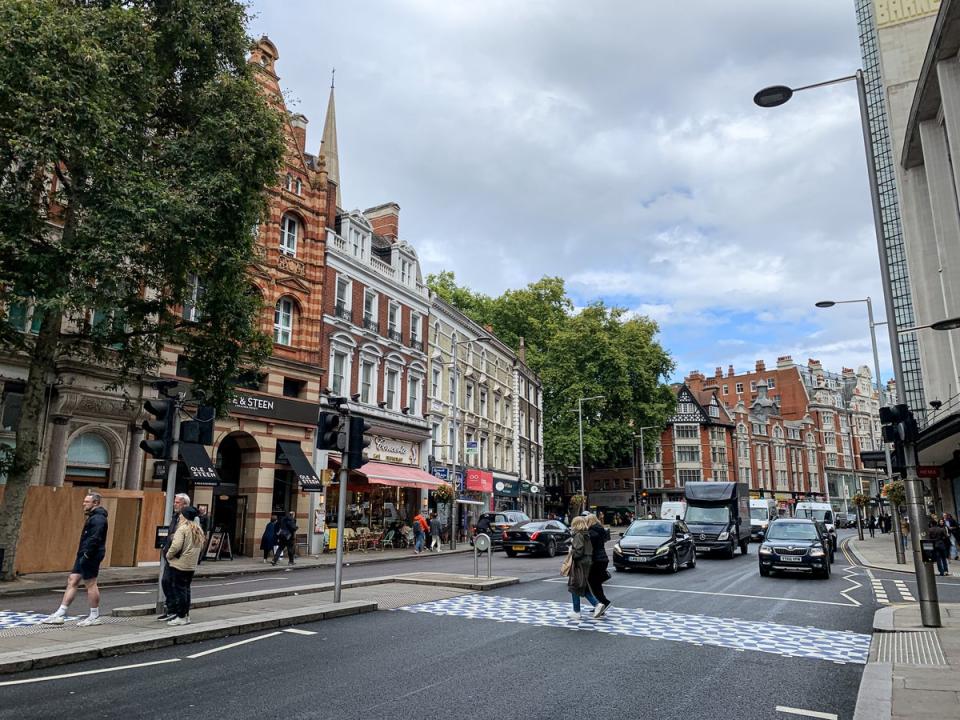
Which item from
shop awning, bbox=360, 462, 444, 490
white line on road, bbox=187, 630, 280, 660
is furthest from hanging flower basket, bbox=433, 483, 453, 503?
white line on road, bbox=187, 630, 280, 660

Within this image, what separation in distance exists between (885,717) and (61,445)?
71.7ft

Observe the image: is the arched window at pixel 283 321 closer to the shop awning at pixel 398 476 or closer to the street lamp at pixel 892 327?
the shop awning at pixel 398 476

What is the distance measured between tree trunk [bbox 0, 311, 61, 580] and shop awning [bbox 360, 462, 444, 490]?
15050mm

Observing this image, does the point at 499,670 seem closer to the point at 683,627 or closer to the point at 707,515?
the point at 683,627

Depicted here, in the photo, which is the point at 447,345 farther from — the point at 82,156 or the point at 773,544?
the point at 82,156

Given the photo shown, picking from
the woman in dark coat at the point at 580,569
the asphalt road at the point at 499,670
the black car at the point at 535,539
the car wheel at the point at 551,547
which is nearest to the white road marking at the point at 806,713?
the asphalt road at the point at 499,670

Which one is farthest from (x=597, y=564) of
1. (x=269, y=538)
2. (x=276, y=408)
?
(x=276, y=408)

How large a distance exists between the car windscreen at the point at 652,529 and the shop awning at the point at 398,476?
13.0 metres

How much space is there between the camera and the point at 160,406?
34.2 feet

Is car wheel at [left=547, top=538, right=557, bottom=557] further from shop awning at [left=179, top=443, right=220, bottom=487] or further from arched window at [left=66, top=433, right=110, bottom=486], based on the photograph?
arched window at [left=66, top=433, right=110, bottom=486]

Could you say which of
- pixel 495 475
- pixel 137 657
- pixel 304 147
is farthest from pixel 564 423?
pixel 137 657

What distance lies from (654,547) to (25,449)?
16.4 meters

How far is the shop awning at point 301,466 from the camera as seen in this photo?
2645cm

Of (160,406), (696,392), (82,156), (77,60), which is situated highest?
(696,392)
